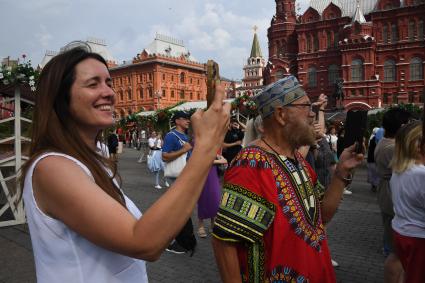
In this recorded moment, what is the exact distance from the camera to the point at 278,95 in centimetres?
227

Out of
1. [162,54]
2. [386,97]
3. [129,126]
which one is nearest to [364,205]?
[129,126]

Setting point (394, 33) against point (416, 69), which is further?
point (394, 33)

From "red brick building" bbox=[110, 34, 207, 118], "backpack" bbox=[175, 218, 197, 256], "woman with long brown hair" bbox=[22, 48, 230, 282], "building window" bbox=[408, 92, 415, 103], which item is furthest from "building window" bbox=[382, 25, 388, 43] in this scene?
"woman with long brown hair" bbox=[22, 48, 230, 282]

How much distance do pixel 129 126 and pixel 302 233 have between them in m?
38.3

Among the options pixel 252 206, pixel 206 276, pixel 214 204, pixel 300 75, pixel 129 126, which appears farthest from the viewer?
pixel 300 75

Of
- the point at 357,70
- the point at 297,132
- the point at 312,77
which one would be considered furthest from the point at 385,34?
the point at 297,132

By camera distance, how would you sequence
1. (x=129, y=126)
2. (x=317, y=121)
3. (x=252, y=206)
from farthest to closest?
(x=129, y=126) → (x=317, y=121) → (x=252, y=206)

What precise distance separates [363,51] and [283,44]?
39.3 feet

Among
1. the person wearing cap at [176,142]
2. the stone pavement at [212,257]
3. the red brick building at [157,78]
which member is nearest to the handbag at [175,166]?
the person wearing cap at [176,142]

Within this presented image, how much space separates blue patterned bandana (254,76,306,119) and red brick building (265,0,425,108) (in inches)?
1777

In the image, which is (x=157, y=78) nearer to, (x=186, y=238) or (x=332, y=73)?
(x=332, y=73)

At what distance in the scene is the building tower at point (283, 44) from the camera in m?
52.3

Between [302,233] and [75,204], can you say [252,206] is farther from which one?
[75,204]

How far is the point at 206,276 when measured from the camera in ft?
14.1
